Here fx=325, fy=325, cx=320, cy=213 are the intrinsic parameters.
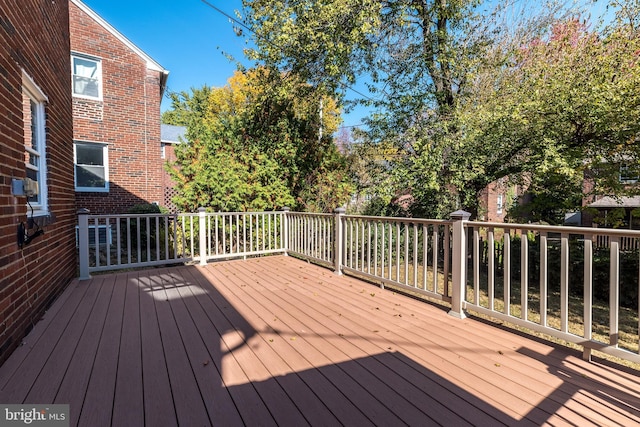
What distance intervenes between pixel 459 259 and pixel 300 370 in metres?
1.83

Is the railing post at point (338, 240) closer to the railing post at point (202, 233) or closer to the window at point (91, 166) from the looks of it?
the railing post at point (202, 233)

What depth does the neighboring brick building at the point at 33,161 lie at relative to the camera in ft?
7.53

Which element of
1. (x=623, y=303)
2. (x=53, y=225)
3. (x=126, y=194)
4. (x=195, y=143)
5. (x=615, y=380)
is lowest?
(x=623, y=303)

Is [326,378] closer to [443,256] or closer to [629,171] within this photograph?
[443,256]

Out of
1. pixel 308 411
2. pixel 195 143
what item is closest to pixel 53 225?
pixel 195 143

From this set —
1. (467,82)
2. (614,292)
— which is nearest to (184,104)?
(467,82)

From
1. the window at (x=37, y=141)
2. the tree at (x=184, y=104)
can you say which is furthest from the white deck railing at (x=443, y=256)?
the tree at (x=184, y=104)

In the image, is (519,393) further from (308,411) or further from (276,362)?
(276,362)

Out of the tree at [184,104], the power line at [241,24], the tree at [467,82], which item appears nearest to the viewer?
the tree at [467,82]

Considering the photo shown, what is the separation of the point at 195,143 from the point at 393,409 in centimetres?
554

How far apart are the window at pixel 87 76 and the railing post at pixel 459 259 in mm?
10042

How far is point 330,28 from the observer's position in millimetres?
5793

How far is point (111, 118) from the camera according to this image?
9141 millimetres

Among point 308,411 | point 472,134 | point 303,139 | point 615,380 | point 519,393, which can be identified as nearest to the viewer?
point 308,411
